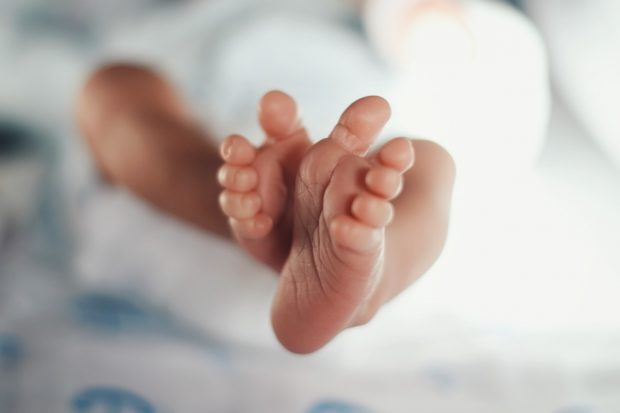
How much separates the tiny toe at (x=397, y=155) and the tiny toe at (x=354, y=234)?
33 mm

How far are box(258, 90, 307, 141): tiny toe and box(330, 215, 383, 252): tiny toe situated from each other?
0.12 m

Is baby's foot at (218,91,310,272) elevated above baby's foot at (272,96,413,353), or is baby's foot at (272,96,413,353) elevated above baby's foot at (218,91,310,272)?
baby's foot at (218,91,310,272)

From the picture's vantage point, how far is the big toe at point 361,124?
0.40 metres

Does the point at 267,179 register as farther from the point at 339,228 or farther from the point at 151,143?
the point at 151,143

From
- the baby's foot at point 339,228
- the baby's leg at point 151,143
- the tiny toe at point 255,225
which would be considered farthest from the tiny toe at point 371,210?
the baby's leg at point 151,143

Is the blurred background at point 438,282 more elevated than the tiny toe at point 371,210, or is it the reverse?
the blurred background at point 438,282

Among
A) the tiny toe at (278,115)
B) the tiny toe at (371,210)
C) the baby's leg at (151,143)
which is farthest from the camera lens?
the baby's leg at (151,143)

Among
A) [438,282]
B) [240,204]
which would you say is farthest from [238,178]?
[438,282]

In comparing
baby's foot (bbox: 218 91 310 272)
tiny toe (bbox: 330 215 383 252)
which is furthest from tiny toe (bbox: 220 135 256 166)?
tiny toe (bbox: 330 215 383 252)

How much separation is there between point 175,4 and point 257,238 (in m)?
0.68

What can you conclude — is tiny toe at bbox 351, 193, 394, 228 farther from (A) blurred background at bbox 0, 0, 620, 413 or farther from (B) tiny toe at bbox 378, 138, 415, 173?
(A) blurred background at bbox 0, 0, 620, 413

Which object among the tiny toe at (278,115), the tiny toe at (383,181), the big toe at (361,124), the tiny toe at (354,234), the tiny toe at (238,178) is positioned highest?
the tiny toe at (278,115)

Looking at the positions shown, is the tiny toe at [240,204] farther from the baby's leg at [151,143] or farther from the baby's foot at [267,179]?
the baby's leg at [151,143]

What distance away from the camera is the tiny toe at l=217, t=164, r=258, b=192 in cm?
43
